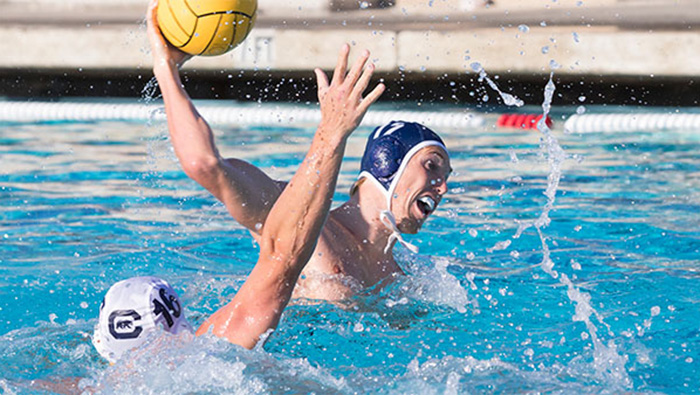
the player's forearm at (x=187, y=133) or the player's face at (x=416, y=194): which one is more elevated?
the player's face at (x=416, y=194)

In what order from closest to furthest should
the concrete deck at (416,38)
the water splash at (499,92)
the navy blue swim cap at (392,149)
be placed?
the navy blue swim cap at (392,149)
the water splash at (499,92)
the concrete deck at (416,38)

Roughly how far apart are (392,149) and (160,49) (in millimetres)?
1085

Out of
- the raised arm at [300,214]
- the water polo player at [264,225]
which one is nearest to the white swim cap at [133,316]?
the water polo player at [264,225]

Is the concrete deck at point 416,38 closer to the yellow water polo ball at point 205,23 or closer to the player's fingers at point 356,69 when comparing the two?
the yellow water polo ball at point 205,23

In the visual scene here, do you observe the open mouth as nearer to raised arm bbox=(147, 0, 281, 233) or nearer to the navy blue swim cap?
the navy blue swim cap

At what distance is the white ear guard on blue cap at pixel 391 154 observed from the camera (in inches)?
130

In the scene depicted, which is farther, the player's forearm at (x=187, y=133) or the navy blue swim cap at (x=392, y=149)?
the navy blue swim cap at (x=392, y=149)

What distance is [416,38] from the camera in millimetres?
8797

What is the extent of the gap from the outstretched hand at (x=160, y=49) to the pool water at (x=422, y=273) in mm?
735

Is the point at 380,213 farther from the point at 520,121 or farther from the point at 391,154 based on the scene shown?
the point at 520,121

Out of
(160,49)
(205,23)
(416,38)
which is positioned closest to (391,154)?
(205,23)

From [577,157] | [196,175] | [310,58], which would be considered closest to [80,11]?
[310,58]

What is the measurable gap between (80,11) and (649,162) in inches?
249

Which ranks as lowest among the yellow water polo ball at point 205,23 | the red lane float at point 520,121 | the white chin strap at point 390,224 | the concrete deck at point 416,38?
the yellow water polo ball at point 205,23
